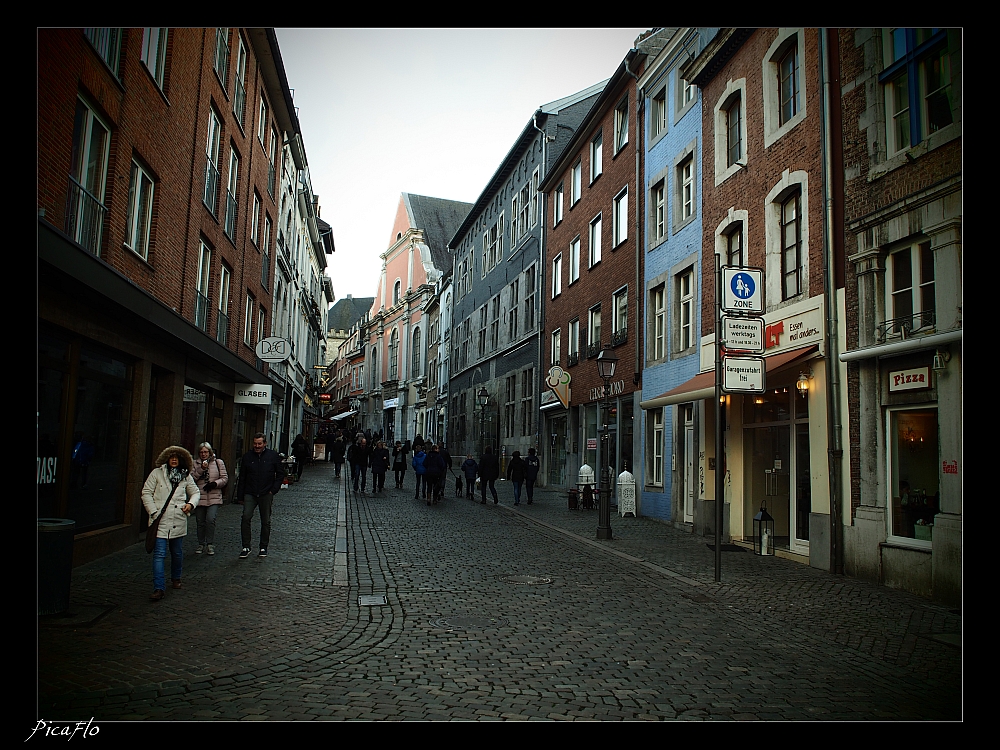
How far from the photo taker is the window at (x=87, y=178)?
31.3 ft

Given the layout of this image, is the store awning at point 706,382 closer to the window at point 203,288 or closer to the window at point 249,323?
the window at point 203,288

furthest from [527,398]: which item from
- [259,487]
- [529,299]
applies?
[259,487]

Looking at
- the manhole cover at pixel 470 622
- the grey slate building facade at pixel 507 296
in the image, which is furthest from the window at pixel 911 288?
the grey slate building facade at pixel 507 296

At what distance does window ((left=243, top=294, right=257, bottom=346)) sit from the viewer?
2261 cm

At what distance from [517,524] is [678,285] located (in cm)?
668

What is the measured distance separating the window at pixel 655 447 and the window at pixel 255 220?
12.5m

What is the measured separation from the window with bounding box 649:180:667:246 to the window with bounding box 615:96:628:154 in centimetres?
290

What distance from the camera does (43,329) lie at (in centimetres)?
857

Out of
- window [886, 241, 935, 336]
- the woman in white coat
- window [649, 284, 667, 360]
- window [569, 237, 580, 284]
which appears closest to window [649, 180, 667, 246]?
window [649, 284, 667, 360]

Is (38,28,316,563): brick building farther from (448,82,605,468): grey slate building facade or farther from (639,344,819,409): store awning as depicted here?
(448,82,605,468): grey slate building facade

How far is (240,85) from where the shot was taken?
65.2 feet

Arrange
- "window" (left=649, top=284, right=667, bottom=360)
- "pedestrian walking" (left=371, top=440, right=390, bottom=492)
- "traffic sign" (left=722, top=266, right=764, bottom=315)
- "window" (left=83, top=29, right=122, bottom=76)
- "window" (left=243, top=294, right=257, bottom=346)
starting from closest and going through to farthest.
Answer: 1. "window" (left=83, top=29, right=122, bottom=76)
2. "traffic sign" (left=722, top=266, right=764, bottom=315)
3. "window" (left=649, top=284, right=667, bottom=360)
4. "window" (left=243, top=294, right=257, bottom=346)
5. "pedestrian walking" (left=371, top=440, right=390, bottom=492)

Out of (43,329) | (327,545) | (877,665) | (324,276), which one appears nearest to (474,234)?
(324,276)
